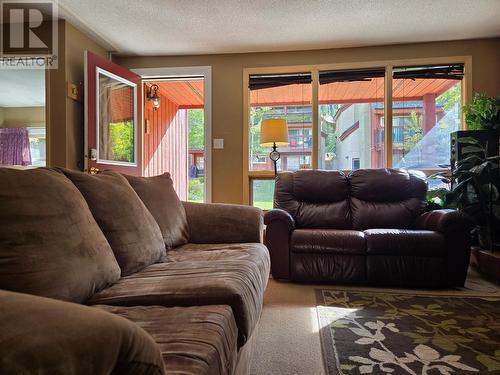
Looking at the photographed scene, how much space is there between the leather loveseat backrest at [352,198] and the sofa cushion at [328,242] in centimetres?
47

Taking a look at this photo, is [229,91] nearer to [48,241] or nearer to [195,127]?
[48,241]

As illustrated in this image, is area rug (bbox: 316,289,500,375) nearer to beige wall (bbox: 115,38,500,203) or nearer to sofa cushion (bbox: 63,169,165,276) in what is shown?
sofa cushion (bbox: 63,169,165,276)

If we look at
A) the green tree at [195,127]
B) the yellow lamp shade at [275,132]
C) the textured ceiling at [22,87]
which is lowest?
the yellow lamp shade at [275,132]

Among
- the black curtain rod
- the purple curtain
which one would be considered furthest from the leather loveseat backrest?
the purple curtain

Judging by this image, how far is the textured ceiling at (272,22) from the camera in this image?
2.90 metres

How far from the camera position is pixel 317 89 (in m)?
4.00

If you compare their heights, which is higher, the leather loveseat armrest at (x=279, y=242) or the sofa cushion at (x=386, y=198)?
the sofa cushion at (x=386, y=198)

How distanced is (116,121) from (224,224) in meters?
2.23

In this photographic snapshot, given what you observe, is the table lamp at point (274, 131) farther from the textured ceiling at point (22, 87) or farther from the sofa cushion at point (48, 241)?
the textured ceiling at point (22, 87)

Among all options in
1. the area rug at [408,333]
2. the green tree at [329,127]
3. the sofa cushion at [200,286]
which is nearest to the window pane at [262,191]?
the green tree at [329,127]

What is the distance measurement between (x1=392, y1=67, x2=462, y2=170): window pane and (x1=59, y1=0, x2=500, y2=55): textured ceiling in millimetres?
524

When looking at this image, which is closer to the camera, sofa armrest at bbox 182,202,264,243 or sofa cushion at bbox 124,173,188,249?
sofa cushion at bbox 124,173,188,249

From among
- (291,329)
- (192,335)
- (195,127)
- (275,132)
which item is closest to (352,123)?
(275,132)

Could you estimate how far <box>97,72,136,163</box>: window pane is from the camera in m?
3.41
